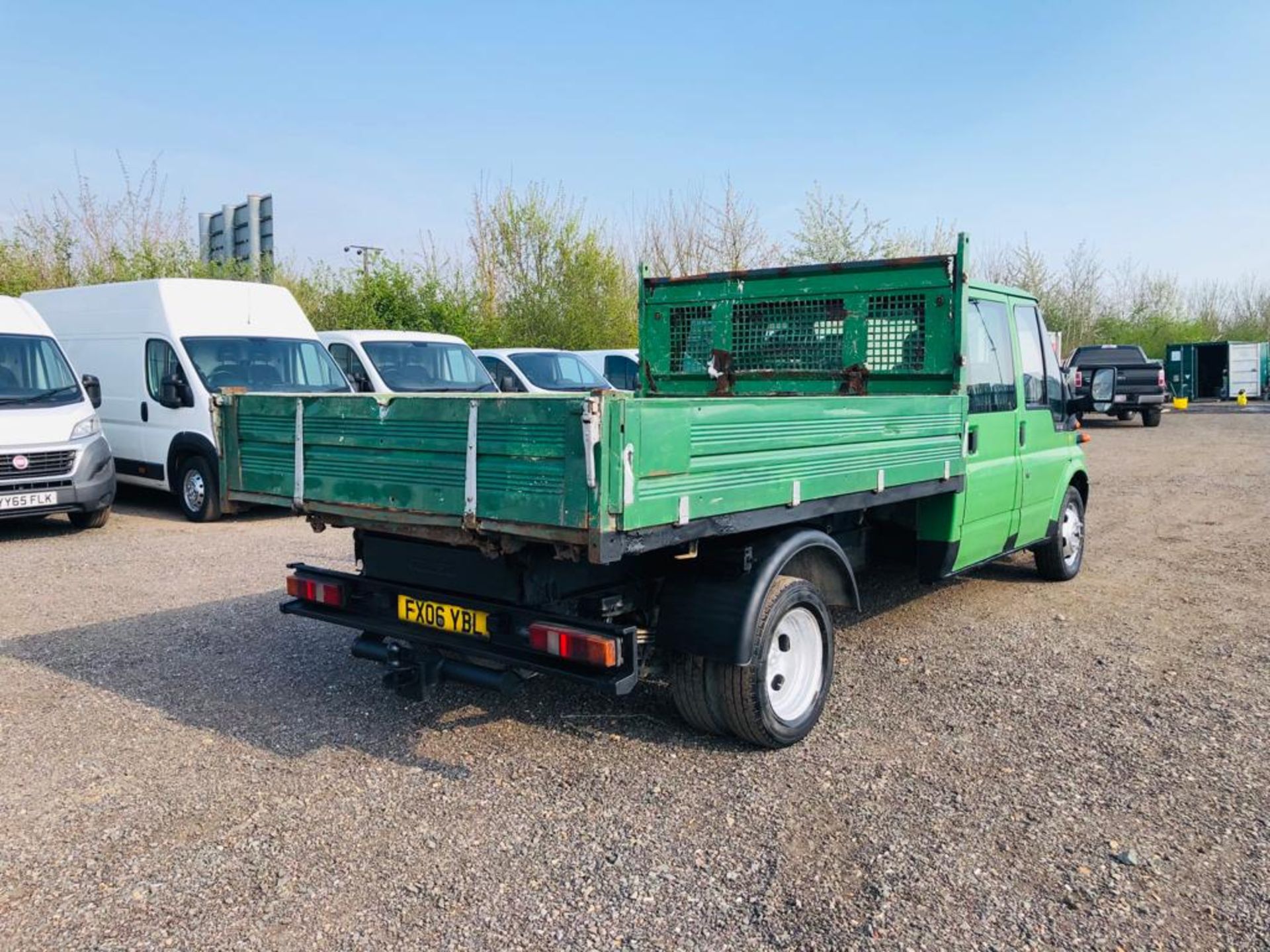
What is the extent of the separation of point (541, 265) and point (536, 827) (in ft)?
71.7

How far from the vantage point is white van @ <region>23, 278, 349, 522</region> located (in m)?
10.8

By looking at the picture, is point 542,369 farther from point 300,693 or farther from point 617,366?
point 300,693

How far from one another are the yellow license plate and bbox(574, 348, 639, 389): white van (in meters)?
14.5

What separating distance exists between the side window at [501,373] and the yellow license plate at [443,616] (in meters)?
9.90

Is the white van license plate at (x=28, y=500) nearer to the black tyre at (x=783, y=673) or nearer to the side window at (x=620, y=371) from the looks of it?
the black tyre at (x=783, y=673)

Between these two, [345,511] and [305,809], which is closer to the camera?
[305,809]

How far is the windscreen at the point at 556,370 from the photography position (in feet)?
52.2

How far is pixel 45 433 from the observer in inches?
373

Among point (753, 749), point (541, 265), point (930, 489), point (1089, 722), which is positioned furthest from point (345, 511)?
point (541, 265)

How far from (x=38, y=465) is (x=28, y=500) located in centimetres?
35

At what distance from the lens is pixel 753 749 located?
4340 mm

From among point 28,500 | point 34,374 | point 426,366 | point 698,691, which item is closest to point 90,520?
point 28,500

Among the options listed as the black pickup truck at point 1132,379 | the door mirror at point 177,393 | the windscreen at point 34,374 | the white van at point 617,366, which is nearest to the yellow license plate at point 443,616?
the windscreen at point 34,374

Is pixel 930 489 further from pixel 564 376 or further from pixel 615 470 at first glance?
pixel 564 376
